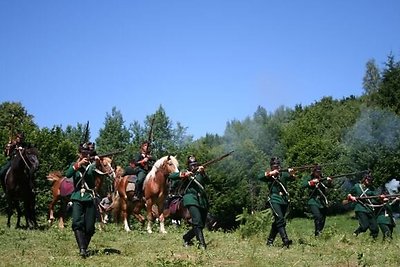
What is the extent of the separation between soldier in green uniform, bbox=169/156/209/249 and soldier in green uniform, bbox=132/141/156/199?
4.89 meters

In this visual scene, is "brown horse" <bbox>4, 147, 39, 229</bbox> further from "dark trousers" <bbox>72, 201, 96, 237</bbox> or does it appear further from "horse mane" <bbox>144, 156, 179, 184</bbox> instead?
"dark trousers" <bbox>72, 201, 96, 237</bbox>

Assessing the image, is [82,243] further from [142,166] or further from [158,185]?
[142,166]

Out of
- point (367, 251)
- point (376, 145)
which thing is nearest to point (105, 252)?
point (367, 251)

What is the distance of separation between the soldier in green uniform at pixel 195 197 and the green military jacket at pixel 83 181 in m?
2.55

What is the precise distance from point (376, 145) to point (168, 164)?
30120 mm

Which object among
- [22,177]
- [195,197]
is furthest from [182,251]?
[22,177]

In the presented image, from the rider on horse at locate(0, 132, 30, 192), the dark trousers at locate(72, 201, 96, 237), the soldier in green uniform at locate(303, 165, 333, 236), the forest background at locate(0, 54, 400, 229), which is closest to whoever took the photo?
the dark trousers at locate(72, 201, 96, 237)

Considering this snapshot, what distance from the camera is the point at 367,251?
48.5 feet

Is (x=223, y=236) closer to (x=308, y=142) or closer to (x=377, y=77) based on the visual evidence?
(x=308, y=142)

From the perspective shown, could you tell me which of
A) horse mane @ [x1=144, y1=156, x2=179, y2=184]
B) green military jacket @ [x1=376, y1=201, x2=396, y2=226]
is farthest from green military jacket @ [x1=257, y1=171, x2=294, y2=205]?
green military jacket @ [x1=376, y1=201, x2=396, y2=226]

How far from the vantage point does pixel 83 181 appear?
12.9 meters

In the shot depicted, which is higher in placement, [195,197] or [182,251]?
[195,197]

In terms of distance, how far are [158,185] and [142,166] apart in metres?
1.20

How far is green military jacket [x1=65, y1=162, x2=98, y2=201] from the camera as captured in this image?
41.9ft
